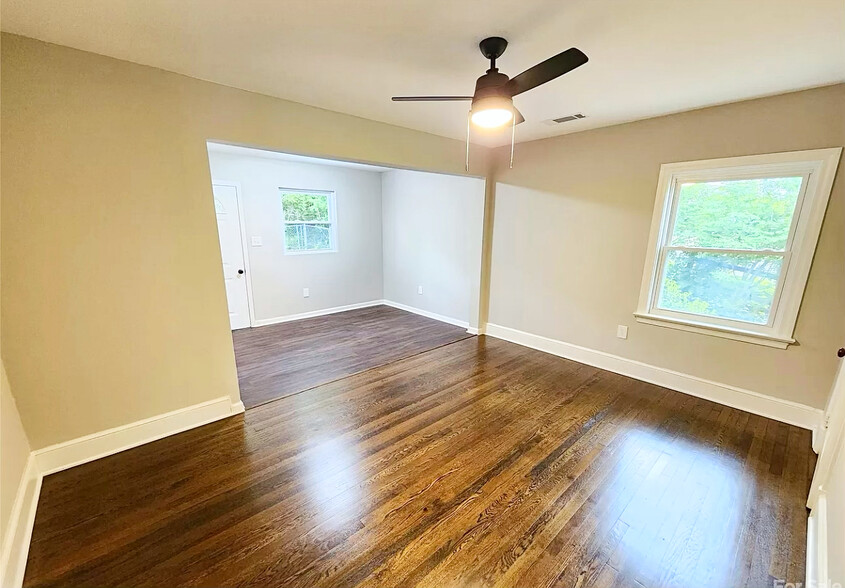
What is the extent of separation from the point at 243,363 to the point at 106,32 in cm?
289

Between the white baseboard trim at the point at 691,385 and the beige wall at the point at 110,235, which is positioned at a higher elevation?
the beige wall at the point at 110,235

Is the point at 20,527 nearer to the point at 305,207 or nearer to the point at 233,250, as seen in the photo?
the point at 233,250

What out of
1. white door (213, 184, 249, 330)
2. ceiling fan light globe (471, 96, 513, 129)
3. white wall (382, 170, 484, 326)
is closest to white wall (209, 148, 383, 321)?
white door (213, 184, 249, 330)

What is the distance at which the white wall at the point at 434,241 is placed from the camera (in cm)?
467

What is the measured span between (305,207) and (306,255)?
767 mm

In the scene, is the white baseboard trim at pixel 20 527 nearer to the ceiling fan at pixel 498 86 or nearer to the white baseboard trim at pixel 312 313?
the ceiling fan at pixel 498 86

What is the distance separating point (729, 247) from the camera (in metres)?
2.75

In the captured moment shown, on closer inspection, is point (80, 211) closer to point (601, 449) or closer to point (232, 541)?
point (232, 541)

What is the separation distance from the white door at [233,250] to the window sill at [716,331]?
4916mm

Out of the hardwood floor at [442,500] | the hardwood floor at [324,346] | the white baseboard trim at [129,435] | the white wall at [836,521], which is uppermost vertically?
the white wall at [836,521]

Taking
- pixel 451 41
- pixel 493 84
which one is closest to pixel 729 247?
pixel 493 84

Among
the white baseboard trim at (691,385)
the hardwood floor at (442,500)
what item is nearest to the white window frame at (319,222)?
the hardwood floor at (442,500)

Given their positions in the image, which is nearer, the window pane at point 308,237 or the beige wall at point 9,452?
the beige wall at point 9,452

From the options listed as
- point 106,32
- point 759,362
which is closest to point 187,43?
point 106,32
